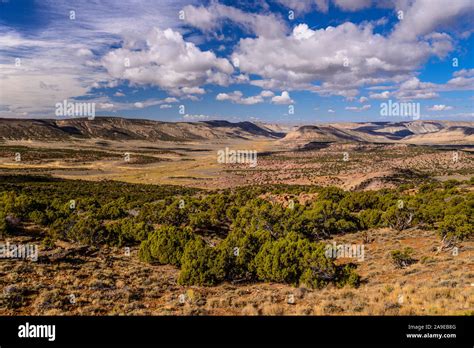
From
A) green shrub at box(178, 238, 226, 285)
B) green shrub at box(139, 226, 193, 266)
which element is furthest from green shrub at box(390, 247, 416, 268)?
green shrub at box(139, 226, 193, 266)

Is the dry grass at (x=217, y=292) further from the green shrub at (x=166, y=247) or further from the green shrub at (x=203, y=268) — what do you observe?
the green shrub at (x=166, y=247)

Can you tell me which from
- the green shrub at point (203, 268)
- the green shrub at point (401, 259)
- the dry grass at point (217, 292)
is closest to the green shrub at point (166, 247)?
the dry grass at point (217, 292)
